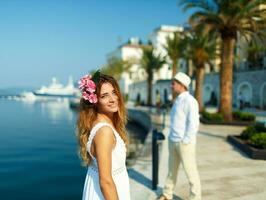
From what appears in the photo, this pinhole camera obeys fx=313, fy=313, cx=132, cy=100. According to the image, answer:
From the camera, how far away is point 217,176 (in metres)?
6.85

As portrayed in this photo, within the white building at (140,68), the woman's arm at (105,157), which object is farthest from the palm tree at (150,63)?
the woman's arm at (105,157)

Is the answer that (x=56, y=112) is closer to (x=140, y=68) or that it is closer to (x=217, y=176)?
(x=140, y=68)

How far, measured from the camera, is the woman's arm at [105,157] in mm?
2275

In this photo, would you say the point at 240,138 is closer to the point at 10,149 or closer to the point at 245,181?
the point at 245,181

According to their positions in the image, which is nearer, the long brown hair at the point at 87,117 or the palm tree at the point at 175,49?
the long brown hair at the point at 87,117

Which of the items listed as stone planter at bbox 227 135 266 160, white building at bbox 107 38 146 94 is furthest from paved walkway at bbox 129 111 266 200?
white building at bbox 107 38 146 94

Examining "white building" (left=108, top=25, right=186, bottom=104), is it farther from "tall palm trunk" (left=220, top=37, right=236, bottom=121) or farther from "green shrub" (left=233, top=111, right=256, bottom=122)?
"tall palm trunk" (left=220, top=37, right=236, bottom=121)

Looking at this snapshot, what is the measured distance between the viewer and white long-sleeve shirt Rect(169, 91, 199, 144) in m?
4.97

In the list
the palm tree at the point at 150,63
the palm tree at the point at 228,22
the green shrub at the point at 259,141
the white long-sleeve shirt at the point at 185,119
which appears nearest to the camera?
the white long-sleeve shirt at the point at 185,119

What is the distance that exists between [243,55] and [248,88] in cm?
1034

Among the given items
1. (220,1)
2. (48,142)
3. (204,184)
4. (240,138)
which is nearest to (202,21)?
(220,1)

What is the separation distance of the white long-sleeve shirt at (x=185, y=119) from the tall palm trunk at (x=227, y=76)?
1393 cm

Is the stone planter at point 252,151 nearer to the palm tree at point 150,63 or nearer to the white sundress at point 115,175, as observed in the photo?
the white sundress at point 115,175

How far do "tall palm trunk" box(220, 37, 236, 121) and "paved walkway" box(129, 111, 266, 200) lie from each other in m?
8.74
